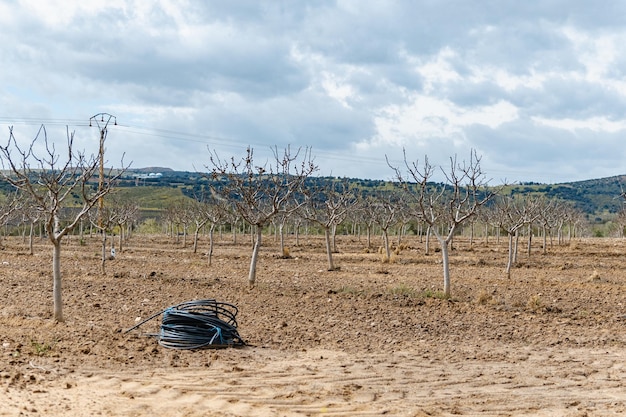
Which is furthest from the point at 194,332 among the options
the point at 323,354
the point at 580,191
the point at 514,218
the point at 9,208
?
the point at 580,191

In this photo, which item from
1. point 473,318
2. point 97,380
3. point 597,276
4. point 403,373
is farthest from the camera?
point 597,276

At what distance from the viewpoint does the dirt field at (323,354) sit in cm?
722

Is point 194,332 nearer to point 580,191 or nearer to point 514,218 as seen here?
point 514,218

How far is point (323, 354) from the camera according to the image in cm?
980

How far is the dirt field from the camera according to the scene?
284 inches

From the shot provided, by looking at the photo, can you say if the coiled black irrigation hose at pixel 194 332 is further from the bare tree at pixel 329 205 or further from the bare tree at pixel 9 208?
the bare tree at pixel 9 208

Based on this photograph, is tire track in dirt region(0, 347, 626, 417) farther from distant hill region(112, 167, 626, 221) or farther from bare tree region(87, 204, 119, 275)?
distant hill region(112, 167, 626, 221)

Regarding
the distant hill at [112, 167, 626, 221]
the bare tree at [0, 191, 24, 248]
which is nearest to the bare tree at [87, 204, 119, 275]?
the bare tree at [0, 191, 24, 248]

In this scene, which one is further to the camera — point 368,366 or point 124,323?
point 124,323

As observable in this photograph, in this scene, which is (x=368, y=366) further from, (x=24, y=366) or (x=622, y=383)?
(x=24, y=366)

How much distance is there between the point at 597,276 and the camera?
22.0m

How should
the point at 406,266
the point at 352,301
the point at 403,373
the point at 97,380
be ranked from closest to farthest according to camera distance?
the point at 97,380 < the point at 403,373 < the point at 352,301 < the point at 406,266

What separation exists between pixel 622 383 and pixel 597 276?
586 inches

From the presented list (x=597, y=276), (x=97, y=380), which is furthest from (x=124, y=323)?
(x=597, y=276)
